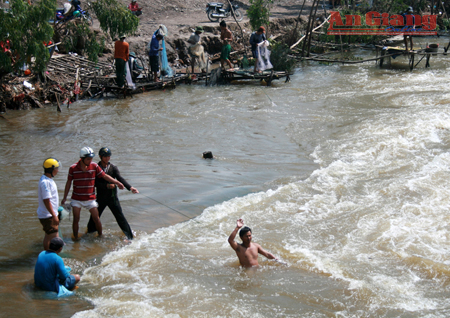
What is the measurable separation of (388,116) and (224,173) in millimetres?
6692

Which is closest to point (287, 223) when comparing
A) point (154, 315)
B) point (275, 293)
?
point (275, 293)

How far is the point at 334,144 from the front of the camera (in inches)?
455

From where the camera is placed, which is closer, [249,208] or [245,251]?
[245,251]

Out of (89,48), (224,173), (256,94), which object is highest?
(89,48)

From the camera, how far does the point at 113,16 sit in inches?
589

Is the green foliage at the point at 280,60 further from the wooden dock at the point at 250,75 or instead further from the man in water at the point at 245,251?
the man in water at the point at 245,251

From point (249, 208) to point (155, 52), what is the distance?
33.5ft

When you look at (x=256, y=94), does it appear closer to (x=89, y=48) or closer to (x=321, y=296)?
(x=89, y=48)

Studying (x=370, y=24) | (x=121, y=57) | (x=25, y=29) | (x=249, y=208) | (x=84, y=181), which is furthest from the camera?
(x=370, y=24)

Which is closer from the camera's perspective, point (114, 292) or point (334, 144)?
point (114, 292)

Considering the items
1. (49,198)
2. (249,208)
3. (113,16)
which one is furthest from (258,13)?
(49,198)

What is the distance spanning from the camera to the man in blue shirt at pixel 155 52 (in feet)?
53.4

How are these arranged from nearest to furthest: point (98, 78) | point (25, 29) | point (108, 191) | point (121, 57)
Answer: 1. point (108, 191)
2. point (25, 29)
3. point (121, 57)
4. point (98, 78)

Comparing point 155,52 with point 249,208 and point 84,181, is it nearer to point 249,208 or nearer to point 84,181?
point 249,208
